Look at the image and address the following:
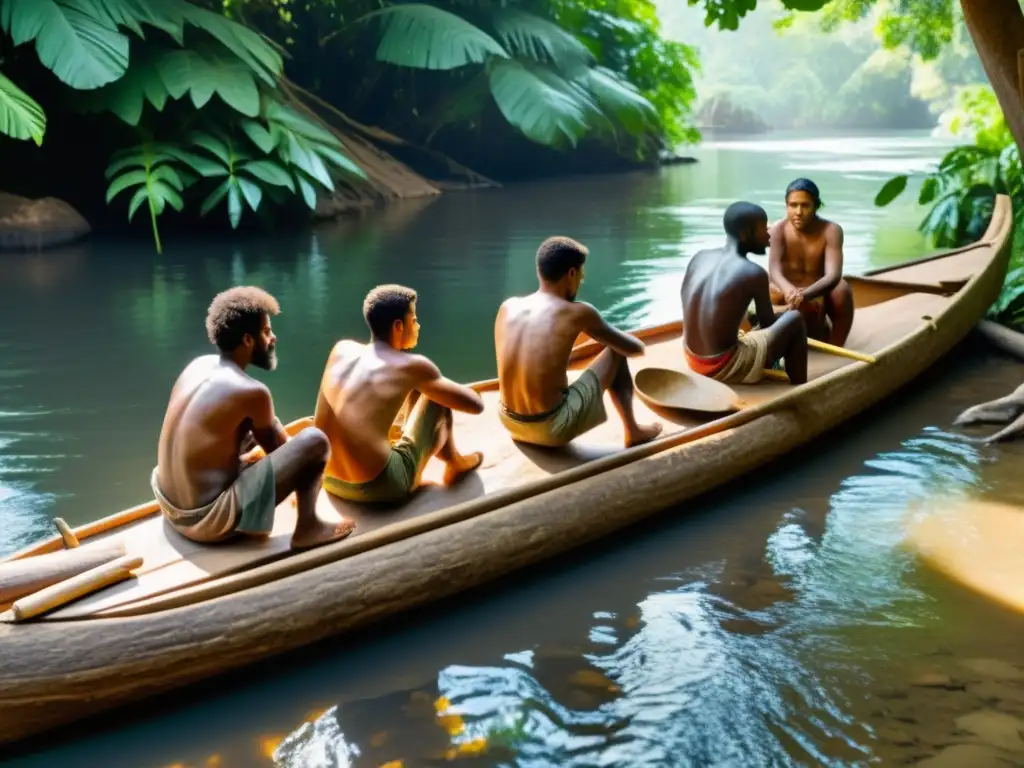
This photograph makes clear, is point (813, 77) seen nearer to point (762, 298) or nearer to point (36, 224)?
point (36, 224)

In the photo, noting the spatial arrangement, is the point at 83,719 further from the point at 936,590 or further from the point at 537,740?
the point at 936,590

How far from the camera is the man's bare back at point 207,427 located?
315 cm

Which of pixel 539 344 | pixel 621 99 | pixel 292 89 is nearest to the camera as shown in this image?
pixel 539 344

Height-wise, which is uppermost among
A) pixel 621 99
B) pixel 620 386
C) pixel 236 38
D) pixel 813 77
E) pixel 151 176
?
pixel 813 77

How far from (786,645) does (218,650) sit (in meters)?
1.76

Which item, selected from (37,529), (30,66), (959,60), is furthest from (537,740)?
(959,60)

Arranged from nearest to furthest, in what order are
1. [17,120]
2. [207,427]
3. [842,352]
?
[207,427], [842,352], [17,120]

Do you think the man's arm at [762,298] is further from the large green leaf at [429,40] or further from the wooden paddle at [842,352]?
the large green leaf at [429,40]

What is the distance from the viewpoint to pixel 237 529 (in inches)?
126

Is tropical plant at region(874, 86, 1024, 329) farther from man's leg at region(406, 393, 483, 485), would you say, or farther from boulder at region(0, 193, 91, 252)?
boulder at region(0, 193, 91, 252)

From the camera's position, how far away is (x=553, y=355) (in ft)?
12.8

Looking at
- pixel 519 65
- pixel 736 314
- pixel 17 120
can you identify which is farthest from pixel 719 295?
pixel 519 65

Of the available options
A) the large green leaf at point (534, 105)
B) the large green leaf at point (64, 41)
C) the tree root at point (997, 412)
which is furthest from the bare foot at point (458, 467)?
the large green leaf at point (534, 105)

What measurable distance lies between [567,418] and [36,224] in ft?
31.0
